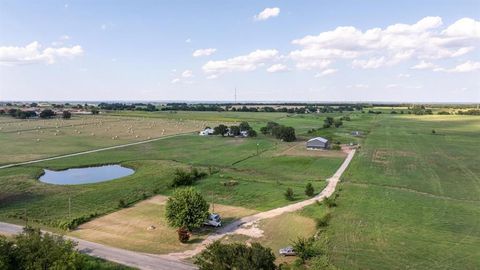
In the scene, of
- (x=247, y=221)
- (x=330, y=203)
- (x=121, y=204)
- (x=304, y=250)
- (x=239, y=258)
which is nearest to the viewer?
(x=239, y=258)

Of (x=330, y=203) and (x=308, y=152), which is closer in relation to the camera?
(x=330, y=203)

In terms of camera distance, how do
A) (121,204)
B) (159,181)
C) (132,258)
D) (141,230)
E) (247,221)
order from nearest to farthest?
1. (132,258)
2. (141,230)
3. (247,221)
4. (121,204)
5. (159,181)

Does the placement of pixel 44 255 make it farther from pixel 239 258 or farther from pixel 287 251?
pixel 287 251

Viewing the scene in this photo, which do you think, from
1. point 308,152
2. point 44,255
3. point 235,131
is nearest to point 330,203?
point 44,255

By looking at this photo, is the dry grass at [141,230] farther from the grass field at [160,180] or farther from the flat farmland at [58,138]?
the flat farmland at [58,138]

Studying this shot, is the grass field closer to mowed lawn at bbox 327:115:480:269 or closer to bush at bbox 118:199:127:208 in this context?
bush at bbox 118:199:127:208

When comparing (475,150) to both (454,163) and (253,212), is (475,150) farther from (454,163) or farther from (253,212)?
(253,212)
